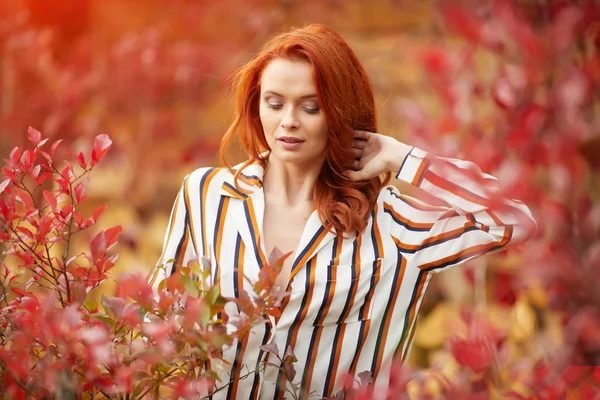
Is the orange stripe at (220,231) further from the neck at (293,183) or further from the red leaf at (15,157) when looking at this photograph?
the red leaf at (15,157)

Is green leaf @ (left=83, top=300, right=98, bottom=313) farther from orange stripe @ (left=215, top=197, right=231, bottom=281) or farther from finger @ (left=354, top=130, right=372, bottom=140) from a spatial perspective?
finger @ (left=354, top=130, right=372, bottom=140)

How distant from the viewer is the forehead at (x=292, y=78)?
1.77 m

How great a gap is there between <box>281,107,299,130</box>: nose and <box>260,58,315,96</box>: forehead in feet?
0.13

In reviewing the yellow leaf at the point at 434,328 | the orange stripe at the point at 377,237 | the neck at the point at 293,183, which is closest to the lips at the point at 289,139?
the neck at the point at 293,183

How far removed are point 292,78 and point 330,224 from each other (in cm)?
32

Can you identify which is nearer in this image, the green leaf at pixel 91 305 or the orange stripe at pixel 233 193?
the green leaf at pixel 91 305

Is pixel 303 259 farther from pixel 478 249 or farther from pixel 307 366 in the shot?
pixel 478 249

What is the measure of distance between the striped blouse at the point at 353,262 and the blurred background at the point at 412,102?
0.09m

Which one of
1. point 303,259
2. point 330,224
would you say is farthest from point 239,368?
point 330,224

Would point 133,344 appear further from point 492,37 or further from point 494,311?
point 494,311

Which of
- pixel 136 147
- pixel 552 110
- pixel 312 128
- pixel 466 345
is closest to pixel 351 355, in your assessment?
pixel 466 345

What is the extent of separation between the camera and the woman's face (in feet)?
5.81

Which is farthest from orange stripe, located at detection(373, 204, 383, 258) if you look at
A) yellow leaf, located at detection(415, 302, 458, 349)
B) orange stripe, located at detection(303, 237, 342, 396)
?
yellow leaf, located at detection(415, 302, 458, 349)

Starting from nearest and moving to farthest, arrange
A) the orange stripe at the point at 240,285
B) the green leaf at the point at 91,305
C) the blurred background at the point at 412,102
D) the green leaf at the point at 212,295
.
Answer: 1. the green leaf at the point at 212,295
2. the green leaf at the point at 91,305
3. the blurred background at the point at 412,102
4. the orange stripe at the point at 240,285
